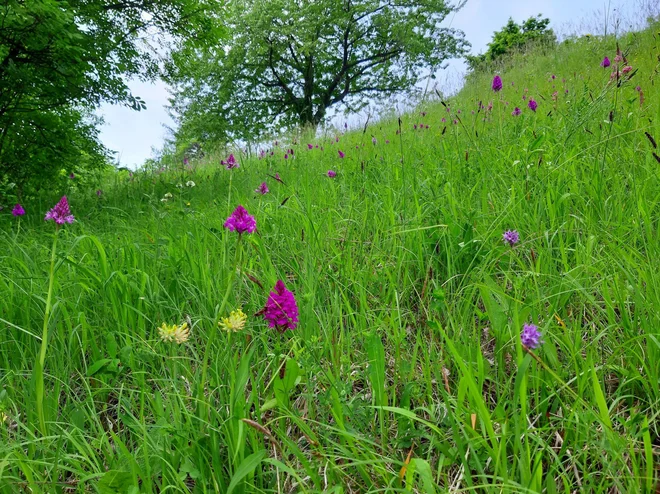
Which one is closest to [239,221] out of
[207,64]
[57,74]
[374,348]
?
[374,348]

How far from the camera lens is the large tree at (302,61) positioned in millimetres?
20312

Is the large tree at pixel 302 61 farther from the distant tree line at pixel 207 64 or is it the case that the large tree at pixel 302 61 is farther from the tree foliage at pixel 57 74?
the tree foliage at pixel 57 74

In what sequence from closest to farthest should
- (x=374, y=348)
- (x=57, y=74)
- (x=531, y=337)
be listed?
(x=531, y=337) < (x=374, y=348) < (x=57, y=74)

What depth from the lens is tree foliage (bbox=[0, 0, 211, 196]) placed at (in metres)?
3.89

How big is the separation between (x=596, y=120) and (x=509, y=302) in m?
2.33

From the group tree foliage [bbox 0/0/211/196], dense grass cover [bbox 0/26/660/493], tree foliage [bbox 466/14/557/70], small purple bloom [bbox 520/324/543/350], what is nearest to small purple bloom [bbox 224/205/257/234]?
dense grass cover [bbox 0/26/660/493]

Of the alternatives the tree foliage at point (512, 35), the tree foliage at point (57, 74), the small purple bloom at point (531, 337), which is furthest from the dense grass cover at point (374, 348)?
the tree foliage at point (512, 35)

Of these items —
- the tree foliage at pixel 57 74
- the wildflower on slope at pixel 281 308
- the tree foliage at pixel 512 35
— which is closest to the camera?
the wildflower on slope at pixel 281 308

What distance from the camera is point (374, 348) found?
1014mm

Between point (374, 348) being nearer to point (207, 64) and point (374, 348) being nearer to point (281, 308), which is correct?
point (281, 308)

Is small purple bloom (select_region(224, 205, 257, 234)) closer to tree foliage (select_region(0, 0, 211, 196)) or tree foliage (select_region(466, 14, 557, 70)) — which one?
tree foliage (select_region(0, 0, 211, 196))

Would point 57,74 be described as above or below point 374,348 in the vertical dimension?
above

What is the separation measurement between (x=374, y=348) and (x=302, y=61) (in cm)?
2474

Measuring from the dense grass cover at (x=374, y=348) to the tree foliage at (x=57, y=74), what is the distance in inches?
101
